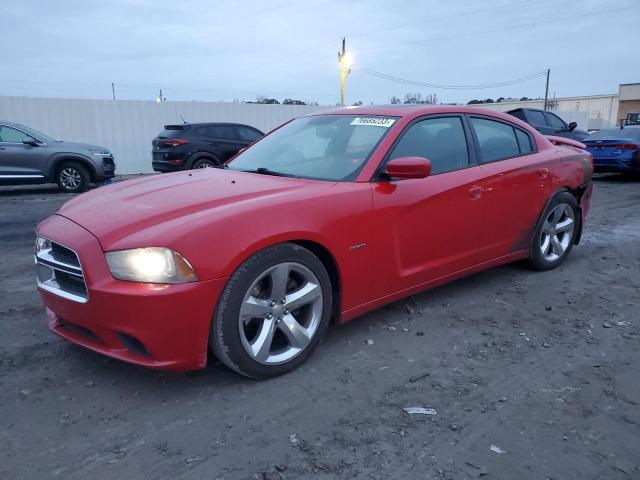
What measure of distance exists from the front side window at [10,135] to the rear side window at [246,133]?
16.0 ft

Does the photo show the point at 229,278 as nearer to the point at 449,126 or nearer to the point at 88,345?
the point at 88,345

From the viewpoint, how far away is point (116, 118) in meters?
16.8

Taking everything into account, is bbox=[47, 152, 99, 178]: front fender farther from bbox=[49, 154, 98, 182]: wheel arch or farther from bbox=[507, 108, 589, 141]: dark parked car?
bbox=[507, 108, 589, 141]: dark parked car

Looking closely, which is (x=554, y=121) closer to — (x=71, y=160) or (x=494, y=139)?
(x=494, y=139)

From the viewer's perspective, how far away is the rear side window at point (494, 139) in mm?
4164

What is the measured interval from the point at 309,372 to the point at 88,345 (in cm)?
123

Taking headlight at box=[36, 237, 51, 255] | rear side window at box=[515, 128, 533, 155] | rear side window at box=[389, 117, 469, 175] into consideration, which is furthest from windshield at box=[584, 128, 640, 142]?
headlight at box=[36, 237, 51, 255]

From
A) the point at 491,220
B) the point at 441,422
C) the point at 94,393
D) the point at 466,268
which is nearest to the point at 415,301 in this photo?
Answer: the point at 466,268

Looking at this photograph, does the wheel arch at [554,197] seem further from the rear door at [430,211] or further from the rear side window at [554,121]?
the rear side window at [554,121]

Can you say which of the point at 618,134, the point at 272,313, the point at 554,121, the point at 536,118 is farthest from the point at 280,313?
the point at 554,121

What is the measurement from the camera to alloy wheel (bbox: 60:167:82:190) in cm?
1108

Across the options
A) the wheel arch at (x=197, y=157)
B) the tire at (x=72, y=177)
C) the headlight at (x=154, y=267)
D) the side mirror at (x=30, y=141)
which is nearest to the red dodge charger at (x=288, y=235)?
the headlight at (x=154, y=267)

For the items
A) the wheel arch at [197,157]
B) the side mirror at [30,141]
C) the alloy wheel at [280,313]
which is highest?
the side mirror at [30,141]

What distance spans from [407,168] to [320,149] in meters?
0.83
